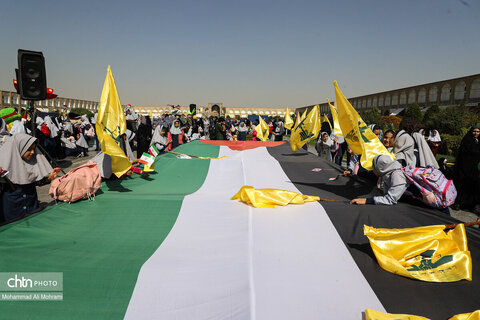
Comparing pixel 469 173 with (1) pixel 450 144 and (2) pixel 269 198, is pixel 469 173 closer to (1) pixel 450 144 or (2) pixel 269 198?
(2) pixel 269 198

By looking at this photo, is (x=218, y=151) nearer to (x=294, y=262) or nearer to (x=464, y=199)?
(x=464, y=199)

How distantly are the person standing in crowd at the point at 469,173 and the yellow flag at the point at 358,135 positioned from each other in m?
2.96

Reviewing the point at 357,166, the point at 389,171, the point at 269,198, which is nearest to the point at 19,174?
the point at 269,198

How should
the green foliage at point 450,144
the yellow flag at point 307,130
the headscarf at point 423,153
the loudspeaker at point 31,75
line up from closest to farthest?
the headscarf at point 423,153 < the loudspeaker at point 31,75 < the yellow flag at point 307,130 < the green foliage at point 450,144

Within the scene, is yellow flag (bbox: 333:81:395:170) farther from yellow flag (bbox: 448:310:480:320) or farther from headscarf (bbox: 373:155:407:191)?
yellow flag (bbox: 448:310:480:320)

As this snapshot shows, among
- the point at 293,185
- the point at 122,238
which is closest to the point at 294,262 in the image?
the point at 122,238

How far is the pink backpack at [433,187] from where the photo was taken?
2850 mm

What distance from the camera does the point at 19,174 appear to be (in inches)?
113

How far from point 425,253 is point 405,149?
2.36 metres

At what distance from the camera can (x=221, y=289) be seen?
1843 millimetres

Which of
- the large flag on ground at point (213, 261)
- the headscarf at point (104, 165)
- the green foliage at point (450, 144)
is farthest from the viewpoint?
the green foliage at point (450, 144)

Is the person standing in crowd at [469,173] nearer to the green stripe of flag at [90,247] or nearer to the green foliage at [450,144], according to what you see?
the green stripe of flag at [90,247]

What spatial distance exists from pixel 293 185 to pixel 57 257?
3.22 meters

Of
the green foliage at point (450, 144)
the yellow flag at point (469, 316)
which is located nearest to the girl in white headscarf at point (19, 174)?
the yellow flag at point (469, 316)
